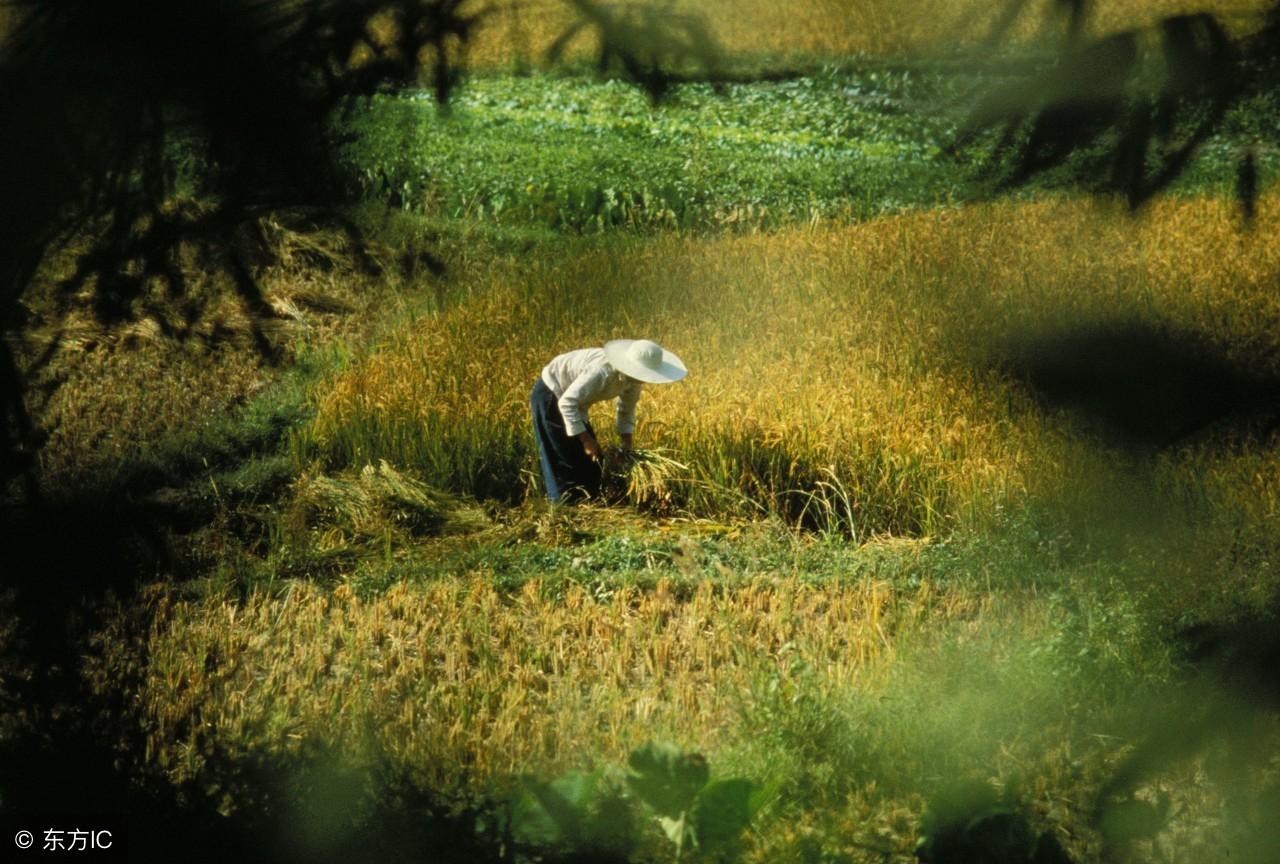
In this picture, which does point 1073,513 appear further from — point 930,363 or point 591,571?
point 591,571

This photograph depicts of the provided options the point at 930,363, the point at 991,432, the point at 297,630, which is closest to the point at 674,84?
the point at 930,363

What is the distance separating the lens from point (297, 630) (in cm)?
333

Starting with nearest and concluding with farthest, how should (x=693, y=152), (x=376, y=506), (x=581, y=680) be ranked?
(x=581, y=680), (x=376, y=506), (x=693, y=152)

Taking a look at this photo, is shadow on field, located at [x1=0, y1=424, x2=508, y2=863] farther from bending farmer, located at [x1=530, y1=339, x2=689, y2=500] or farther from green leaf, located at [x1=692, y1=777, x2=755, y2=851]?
bending farmer, located at [x1=530, y1=339, x2=689, y2=500]

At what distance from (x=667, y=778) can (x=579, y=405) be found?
5.46 ft

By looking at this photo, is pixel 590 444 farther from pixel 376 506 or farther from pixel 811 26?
pixel 811 26

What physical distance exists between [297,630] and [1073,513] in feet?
6.95

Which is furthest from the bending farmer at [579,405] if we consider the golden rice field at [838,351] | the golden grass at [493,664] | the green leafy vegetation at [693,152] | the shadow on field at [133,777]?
the shadow on field at [133,777]

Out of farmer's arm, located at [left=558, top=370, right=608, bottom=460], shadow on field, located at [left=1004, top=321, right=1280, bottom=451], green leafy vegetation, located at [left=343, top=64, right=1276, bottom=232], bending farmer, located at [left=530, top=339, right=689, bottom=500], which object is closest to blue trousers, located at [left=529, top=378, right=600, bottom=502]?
bending farmer, located at [left=530, top=339, right=689, bottom=500]

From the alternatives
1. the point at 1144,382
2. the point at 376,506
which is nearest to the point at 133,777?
the point at 376,506

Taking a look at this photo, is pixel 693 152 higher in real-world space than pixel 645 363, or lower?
higher

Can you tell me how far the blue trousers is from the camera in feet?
13.8

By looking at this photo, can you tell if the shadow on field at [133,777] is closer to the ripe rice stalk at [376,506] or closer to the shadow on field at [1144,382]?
the ripe rice stalk at [376,506]

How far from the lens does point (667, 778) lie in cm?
259
